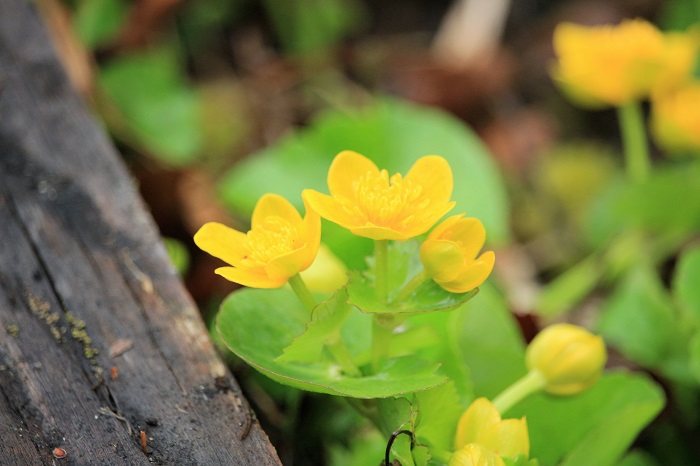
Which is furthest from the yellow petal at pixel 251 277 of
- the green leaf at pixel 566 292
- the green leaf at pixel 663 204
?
the green leaf at pixel 663 204

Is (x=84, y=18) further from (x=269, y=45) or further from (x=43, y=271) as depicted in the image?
(x=43, y=271)

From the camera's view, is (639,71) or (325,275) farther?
(639,71)

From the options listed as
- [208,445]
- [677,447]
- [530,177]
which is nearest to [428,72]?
[530,177]

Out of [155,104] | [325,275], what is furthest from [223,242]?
[155,104]

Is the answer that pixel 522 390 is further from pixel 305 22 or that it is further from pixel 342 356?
pixel 305 22

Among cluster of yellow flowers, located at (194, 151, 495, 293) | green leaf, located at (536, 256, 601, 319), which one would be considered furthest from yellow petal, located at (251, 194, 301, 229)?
green leaf, located at (536, 256, 601, 319)
